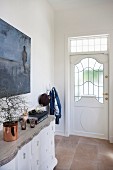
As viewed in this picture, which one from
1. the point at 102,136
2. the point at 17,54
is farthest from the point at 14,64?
the point at 102,136

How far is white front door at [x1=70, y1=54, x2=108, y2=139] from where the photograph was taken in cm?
384

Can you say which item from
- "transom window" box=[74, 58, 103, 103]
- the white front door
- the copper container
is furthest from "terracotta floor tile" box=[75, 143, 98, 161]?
the copper container

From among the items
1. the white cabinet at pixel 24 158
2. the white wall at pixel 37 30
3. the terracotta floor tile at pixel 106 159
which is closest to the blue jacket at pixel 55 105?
the white wall at pixel 37 30

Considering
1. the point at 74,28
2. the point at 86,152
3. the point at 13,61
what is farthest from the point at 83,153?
the point at 74,28

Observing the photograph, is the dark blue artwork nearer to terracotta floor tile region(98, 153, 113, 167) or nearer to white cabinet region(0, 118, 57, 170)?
white cabinet region(0, 118, 57, 170)

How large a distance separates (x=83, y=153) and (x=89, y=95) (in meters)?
1.39

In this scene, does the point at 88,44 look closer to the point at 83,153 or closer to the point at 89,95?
the point at 89,95

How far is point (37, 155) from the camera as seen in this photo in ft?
6.24

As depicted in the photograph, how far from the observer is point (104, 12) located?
145 inches

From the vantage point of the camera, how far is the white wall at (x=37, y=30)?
2.24 m

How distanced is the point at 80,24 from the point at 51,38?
0.76m

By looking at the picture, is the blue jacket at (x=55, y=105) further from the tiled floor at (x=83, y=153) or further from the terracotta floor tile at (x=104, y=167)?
the terracotta floor tile at (x=104, y=167)

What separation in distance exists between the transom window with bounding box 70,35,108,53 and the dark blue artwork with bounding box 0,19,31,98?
171 centimetres

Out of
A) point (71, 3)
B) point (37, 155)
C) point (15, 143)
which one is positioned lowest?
point (37, 155)
